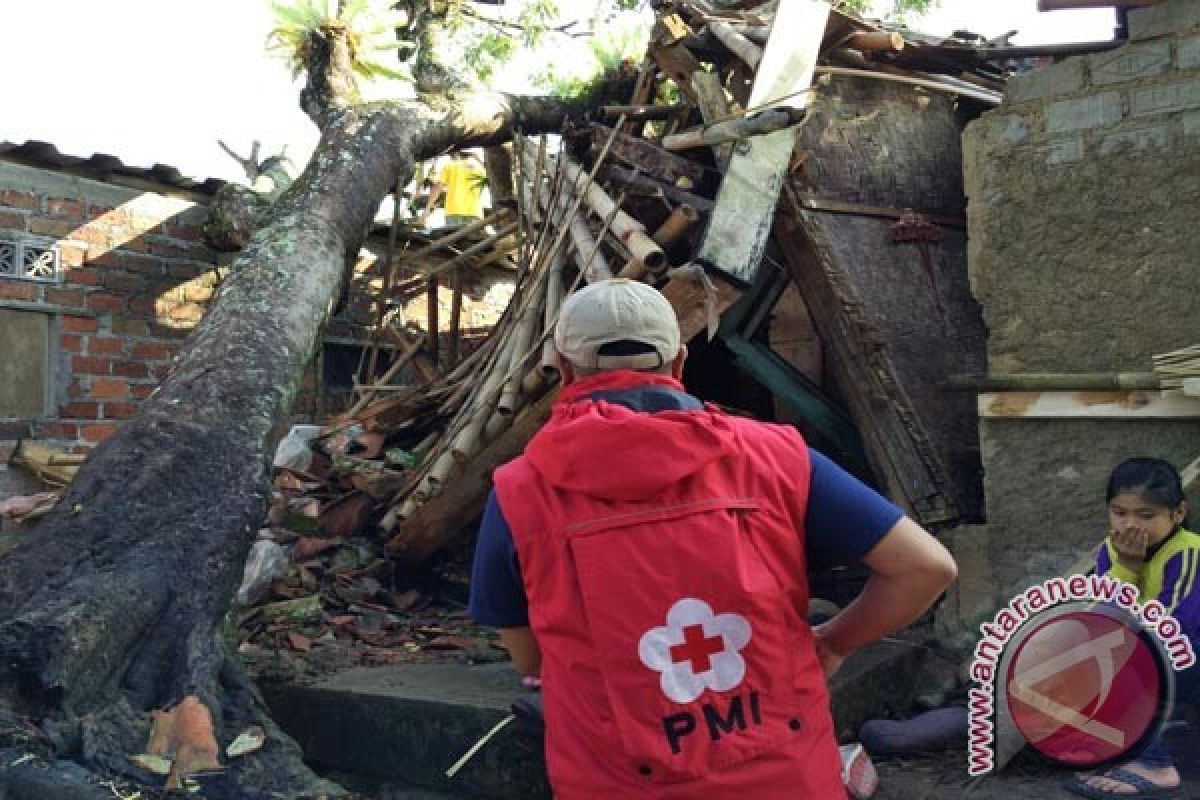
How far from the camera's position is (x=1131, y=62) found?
3.70 metres

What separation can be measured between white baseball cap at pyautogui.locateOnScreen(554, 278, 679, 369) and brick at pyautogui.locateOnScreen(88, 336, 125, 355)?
18.5 ft

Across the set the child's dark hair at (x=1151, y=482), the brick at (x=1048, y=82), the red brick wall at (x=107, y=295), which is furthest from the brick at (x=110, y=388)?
the child's dark hair at (x=1151, y=482)

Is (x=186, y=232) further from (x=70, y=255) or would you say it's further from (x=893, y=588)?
(x=893, y=588)

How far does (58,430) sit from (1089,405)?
221 inches

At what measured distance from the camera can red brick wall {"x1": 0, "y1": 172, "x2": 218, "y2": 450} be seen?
247 inches

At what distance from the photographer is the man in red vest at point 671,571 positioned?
157cm

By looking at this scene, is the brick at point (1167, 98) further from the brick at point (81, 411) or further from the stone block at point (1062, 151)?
the brick at point (81, 411)

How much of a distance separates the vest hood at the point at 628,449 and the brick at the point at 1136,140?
108 inches

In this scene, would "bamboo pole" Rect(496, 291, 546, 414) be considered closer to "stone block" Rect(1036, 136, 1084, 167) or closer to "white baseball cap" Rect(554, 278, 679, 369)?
"stone block" Rect(1036, 136, 1084, 167)

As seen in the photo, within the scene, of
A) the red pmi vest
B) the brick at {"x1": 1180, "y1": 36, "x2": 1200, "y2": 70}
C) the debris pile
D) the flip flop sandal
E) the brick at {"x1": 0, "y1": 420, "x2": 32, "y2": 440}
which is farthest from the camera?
the brick at {"x1": 0, "y1": 420, "x2": 32, "y2": 440}

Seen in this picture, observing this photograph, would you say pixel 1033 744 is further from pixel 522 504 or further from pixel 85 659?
pixel 85 659

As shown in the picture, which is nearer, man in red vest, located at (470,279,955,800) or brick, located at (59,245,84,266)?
man in red vest, located at (470,279,955,800)

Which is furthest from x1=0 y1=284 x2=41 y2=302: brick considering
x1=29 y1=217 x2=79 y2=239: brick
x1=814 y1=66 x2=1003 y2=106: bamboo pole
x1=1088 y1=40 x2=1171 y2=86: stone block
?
x1=1088 y1=40 x2=1171 y2=86: stone block

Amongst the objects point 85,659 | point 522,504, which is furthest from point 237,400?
point 522,504
